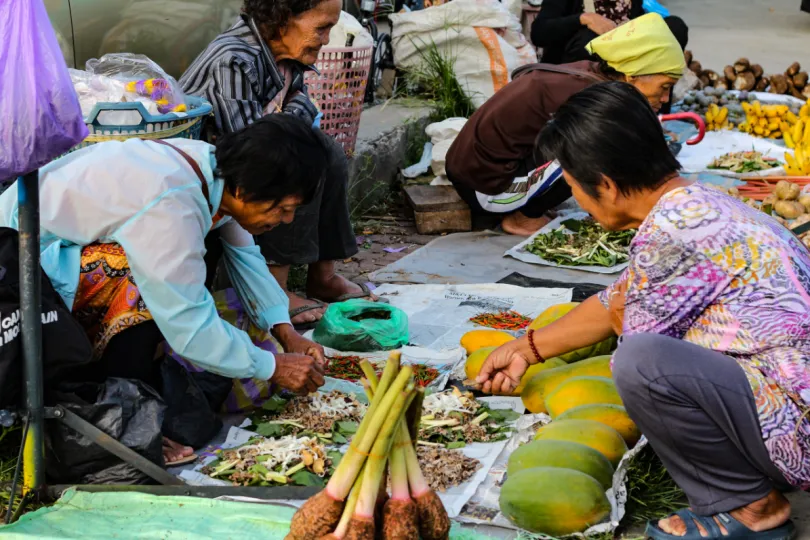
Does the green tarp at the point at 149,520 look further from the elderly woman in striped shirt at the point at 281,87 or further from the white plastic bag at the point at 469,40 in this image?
the white plastic bag at the point at 469,40

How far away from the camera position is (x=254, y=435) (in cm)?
291

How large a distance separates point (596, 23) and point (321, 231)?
298 centimetres

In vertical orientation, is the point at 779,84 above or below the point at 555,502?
below

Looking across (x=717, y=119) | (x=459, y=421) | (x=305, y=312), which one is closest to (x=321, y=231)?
(x=305, y=312)

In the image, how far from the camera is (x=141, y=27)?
4566mm

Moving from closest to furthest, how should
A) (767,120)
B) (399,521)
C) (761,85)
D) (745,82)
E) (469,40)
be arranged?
1. (399,521)
2. (469,40)
3. (767,120)
4. (745,82)
5. (761,85)

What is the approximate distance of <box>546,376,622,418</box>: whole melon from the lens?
9.16ft

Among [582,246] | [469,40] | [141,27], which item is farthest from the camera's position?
[469,40]

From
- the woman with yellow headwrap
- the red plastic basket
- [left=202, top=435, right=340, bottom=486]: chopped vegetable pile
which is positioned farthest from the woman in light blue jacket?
Result: the woman with yellow headwrap

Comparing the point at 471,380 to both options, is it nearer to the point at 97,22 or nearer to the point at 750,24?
the point at 97,22

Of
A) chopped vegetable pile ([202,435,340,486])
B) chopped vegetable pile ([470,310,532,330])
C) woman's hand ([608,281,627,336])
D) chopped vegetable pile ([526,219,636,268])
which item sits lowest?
chopped vegetable pile ([526,219,636,268])

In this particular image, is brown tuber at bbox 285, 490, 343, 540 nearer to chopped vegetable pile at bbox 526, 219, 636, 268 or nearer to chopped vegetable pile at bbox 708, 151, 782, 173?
chopped vegetable pile at bbox 526, 219, 636, 268

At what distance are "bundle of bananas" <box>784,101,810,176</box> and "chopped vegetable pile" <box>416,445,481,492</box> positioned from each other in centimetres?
410

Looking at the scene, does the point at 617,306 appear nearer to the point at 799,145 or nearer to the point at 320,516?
the point at 320,516
